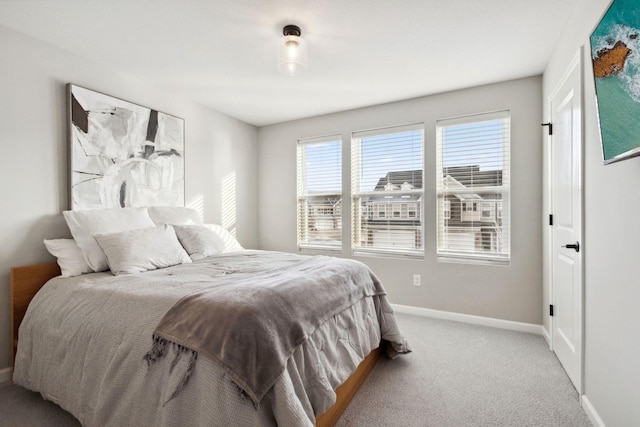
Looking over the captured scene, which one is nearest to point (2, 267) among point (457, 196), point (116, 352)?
point (116, 352)

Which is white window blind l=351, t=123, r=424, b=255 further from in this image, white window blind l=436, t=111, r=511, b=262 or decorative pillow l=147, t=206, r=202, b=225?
decorative pillow l=147, t=206, r=202, b=225

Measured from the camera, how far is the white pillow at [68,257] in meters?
2.21

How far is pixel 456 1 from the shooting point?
194 cm

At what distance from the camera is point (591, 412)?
173 cm

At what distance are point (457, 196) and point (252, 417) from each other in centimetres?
300

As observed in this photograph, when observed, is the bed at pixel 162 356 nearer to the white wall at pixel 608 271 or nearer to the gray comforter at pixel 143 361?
the gray comforter at pixel 143 361

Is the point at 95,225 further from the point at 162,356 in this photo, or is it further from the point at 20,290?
the point at 162,356

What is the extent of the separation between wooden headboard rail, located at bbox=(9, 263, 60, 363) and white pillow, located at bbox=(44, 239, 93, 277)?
0.15m

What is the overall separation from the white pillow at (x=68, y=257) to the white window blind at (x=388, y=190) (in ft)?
9.15

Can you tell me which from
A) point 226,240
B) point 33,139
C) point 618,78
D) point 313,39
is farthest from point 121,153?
→ point 618,78

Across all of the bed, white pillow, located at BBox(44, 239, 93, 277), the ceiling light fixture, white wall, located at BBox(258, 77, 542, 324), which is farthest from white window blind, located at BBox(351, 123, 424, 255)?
white pillow, located at BBox(44, 239, 93, 277)

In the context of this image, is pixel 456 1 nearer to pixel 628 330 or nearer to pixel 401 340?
pixel 628 330

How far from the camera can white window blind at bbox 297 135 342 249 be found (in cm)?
414

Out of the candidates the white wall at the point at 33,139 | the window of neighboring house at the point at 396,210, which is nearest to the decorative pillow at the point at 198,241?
the white wall at the point at 33,139
